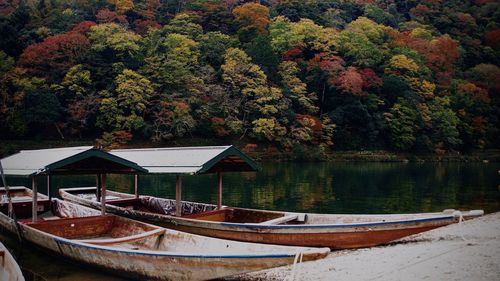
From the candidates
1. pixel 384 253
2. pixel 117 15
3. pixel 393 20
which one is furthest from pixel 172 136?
pixel 393 20

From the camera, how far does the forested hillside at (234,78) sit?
44.7 metres

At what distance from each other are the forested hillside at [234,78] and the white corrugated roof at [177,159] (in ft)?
101

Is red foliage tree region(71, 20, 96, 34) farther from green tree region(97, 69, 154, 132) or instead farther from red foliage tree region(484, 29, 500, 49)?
red foliage tree region(484, 29, 500, 49)

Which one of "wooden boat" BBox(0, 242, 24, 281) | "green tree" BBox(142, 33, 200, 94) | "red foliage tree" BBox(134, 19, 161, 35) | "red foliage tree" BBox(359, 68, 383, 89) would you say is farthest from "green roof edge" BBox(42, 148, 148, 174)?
"red foliage tree" BBox(359, 68, 383, 89)

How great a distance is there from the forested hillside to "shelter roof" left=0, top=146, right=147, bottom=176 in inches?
1237

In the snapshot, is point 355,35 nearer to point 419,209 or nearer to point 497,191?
point 497,191

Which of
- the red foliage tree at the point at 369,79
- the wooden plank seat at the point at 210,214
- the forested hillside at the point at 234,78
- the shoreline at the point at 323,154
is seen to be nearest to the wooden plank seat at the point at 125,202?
the wooden plank seat at the point at 210,214

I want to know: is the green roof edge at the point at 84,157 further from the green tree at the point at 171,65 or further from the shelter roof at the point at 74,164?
the green tree at the point at 171,65

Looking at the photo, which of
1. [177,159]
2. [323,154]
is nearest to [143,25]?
[323,154]

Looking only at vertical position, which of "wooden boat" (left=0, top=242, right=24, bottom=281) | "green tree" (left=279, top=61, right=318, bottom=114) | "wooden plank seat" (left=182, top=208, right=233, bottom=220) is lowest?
"wooden plank seat" (left=182, top=208, right=233, bottom=220)

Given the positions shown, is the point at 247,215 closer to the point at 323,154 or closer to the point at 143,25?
the point at 323,154

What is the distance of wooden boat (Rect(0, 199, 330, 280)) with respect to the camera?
7730 mm

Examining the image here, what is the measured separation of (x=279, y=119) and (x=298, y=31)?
1454 centimetres

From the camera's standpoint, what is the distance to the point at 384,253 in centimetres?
983
